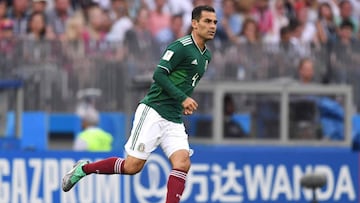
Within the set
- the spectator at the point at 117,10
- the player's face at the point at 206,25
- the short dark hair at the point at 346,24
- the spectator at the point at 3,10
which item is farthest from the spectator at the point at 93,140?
the short dark hair at the point at 346,24

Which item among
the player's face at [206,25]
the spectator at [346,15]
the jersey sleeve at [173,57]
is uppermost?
the spectator at [346,15]

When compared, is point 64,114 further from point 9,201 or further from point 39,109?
point 9,201

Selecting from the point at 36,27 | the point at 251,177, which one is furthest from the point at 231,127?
the point at 36,27

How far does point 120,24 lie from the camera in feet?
67.5

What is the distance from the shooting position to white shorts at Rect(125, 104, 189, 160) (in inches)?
516

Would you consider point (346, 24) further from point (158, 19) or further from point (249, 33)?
point (158, 19)

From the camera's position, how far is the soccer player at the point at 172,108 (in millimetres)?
12773

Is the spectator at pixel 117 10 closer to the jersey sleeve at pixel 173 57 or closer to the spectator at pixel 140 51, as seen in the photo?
the spectator at pixel 140 51

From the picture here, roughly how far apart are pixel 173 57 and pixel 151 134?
0.85m

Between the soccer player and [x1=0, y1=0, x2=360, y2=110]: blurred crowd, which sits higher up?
[x1=0, y1=0, x2=360, y2=110]: blurred crowd

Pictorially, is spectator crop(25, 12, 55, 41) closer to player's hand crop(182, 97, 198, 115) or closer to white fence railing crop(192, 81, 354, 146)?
white fence railing crop(192, 81, 354, 146)

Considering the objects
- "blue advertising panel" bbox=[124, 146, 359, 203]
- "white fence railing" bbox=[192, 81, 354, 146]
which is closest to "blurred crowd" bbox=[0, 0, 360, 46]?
"white fence railing" bbox=[192, 81, 354, 146]

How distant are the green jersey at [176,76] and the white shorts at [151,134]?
0.07 m

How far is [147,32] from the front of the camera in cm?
2012
